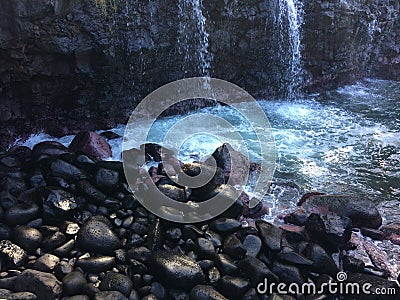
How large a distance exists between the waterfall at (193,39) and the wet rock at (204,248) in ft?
17.6

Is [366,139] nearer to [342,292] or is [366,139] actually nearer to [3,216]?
[342,292]

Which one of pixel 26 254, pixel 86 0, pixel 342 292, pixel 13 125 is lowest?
pixel 342 292

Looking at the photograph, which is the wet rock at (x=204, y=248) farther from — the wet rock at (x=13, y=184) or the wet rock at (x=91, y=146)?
the wet rock at (x=91, y=146)

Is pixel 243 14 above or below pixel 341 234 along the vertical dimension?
above

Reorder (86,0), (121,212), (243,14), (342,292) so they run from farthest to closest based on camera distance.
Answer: (243,14) → (86,0) → (121,212) → (342,292)

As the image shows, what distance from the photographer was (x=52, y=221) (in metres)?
4.29

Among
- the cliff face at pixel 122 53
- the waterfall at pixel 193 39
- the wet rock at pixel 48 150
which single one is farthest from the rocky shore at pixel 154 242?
the waterfall at pixel 193 39

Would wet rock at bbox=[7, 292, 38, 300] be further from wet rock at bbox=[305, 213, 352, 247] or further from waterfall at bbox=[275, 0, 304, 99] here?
waterfall at bbox=[275, 0, 304, 99]

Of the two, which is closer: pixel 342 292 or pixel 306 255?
pixel 342 292

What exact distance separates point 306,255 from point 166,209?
1.74 m

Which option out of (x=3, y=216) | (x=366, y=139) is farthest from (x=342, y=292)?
(x=366, y=139)

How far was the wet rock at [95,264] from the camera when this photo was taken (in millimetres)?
3676

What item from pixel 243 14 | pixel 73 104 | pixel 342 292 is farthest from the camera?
pixel 243 14

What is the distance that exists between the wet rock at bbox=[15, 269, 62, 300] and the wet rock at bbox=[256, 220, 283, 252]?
7.41 feet
